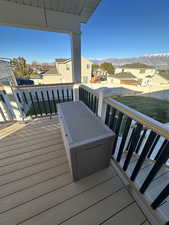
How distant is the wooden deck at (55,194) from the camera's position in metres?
0.89

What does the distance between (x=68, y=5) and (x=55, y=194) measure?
327 centimetres

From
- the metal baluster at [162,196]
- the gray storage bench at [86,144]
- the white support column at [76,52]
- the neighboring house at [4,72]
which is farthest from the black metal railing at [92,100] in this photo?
the neighboring house at [4,72]

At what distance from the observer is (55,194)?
1.07m

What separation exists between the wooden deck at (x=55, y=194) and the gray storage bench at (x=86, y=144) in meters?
0.18

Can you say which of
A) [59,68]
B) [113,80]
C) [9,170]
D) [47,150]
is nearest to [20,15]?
[47,150]

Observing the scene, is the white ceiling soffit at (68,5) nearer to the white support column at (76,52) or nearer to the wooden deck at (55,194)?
the white support column at (76,52)

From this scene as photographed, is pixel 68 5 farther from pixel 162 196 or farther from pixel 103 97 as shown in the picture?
pixel 162 196

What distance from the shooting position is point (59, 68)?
14531 millimetres

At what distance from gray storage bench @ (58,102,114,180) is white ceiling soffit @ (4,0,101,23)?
2323 millimetres

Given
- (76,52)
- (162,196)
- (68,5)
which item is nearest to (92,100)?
(76,52)

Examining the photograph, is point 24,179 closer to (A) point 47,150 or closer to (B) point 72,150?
(A) point 47,150

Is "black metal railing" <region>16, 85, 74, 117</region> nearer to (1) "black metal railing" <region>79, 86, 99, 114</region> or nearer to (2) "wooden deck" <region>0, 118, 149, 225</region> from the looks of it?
(1) "black metal railing" <region>79, 86, 99, 114</region>

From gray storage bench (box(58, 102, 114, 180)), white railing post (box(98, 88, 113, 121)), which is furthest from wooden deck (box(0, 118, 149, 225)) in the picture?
white railing post (box(98, 88, 113, 121))

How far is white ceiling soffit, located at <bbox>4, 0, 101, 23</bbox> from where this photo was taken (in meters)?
1.77
